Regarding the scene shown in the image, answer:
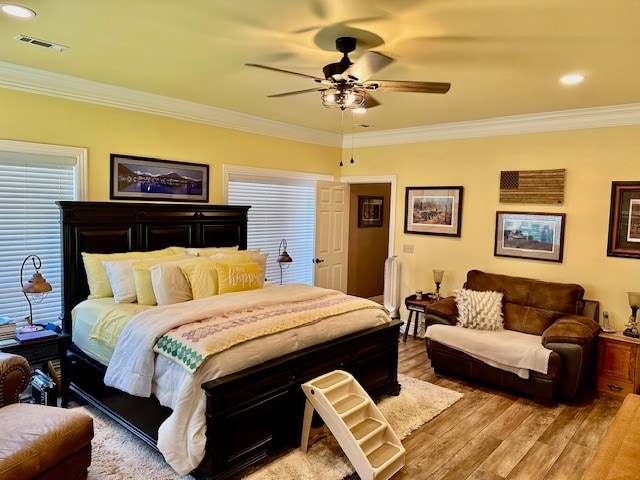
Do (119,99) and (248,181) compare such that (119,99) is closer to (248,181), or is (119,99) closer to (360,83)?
(248,181)

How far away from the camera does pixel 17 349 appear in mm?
3156

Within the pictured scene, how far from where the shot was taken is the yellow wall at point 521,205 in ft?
14.5

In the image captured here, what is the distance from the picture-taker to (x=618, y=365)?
13.5 ft

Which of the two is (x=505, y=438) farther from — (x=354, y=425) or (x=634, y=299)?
(x=634, y=299)

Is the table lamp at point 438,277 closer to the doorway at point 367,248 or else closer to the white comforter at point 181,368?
the doorway at point 367,248

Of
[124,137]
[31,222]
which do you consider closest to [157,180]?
[124,137]

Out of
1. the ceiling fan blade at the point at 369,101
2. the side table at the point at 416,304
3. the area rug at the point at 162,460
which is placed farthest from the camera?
the side table at the point at 416,304

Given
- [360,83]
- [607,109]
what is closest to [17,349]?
[360,83]

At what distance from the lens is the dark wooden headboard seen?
379 centimetres

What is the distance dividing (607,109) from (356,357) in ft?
11.5

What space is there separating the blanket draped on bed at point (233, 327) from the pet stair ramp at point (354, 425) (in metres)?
0.47

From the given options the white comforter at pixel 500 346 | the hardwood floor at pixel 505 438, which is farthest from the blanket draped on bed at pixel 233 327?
the white comforter at pixel 500 346

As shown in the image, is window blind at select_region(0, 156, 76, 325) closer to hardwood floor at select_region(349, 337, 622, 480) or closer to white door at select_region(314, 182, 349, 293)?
hardwood floor at select_region(349, 337, 622, 480)

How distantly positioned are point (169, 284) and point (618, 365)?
4.20 meters
